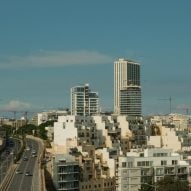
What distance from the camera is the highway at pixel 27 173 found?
48.9 meters

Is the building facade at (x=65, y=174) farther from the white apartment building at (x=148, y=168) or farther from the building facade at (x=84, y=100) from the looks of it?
the building facade at (x=84, y=100)

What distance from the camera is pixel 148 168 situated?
49.8m

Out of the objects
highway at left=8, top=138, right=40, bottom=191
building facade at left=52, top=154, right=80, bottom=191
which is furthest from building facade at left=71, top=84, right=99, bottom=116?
building facade at left=52, top=154, right=80, bottom=191

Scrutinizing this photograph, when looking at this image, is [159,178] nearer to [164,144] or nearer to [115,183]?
[115,183]

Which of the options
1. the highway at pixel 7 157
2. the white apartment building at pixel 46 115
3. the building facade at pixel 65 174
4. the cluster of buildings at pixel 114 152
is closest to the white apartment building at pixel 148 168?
the cluster of buildings at pixel 114 152

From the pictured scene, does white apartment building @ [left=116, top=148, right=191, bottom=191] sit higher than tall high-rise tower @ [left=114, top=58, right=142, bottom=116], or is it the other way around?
tall high-rise tower @ [left=114, top=58, right=142, bottom=116]

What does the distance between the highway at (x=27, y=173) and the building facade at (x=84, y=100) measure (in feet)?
188

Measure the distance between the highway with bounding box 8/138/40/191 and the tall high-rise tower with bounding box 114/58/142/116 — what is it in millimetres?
63586

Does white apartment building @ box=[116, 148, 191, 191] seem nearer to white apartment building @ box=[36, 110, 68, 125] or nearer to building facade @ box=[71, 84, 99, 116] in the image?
building facade @ box=[71, 84, 99, 116]

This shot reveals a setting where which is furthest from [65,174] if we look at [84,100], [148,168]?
[84,100]

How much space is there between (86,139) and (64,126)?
5972 mm

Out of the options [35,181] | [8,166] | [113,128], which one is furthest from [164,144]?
[35,181]

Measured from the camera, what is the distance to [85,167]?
54.9 m

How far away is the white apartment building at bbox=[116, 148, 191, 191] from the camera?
161ft
